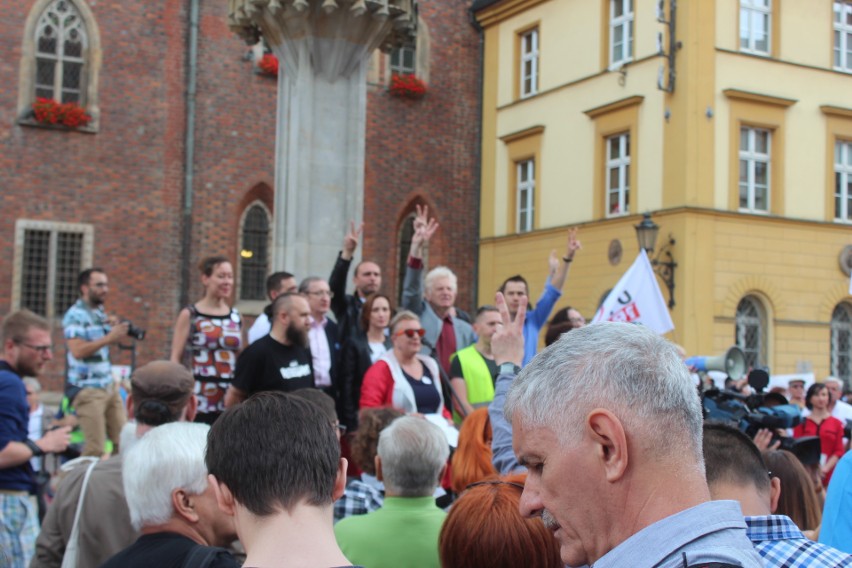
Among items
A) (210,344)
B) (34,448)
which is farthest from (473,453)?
(210,344)

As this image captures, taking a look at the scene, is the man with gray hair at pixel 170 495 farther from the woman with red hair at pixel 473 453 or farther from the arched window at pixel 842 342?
the arched window at pixel 842 342

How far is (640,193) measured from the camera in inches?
895

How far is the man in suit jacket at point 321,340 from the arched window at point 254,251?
49.9 ft


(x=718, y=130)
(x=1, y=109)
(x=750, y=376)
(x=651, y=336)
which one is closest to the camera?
(x=651, y=336)

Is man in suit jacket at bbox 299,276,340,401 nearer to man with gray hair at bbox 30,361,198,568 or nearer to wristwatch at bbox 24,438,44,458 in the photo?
wristwatch at bbox 24,438,44,458

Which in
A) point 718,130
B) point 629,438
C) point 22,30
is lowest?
point 629,438

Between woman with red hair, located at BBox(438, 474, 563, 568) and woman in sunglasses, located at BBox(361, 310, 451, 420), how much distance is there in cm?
397

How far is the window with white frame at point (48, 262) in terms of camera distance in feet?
67.4

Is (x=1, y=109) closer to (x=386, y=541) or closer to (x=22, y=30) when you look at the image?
(x=22, y=30)

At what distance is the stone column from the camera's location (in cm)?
944

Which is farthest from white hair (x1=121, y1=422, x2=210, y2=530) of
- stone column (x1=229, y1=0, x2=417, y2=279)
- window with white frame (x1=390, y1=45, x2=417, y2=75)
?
window with white frame (x1=390, y1=45, x2=417, y2=75)

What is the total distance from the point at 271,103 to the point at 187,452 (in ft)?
66.5

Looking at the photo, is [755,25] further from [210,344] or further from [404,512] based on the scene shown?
[404,512]

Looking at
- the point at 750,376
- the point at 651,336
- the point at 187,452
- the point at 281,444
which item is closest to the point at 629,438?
the point at 651,336
